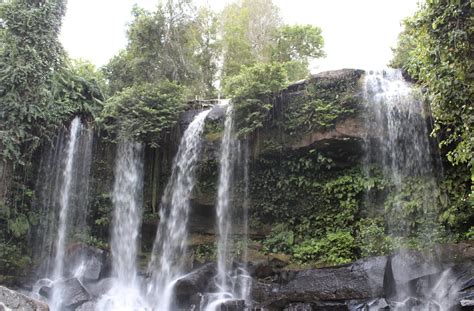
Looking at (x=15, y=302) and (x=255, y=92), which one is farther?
(x=255, y=92)

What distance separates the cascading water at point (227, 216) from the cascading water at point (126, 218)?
222cm

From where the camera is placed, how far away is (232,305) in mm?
9516

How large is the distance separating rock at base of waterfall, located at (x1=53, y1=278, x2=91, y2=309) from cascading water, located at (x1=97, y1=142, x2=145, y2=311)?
2.60 ft

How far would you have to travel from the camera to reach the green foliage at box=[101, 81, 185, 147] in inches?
518

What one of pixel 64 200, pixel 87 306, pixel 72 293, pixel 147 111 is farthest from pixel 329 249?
pixel 64 200

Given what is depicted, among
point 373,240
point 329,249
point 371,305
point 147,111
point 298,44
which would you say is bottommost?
point 371,305

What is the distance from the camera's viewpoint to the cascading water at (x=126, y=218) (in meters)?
12.1

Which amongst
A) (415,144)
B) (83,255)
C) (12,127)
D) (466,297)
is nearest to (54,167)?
(12,127)

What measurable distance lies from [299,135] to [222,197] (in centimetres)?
281

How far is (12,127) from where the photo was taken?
41.4 feet

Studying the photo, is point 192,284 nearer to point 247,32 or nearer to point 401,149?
point 401,149

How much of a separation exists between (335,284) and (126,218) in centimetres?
680

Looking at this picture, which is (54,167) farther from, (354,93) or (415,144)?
(415,144)

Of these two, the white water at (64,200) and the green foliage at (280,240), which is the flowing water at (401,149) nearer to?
the green foliage at (280,240)
